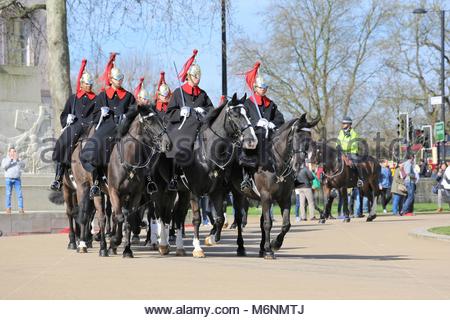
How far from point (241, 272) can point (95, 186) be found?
4.75 m

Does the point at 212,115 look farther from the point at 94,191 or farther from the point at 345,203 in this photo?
the point at 345,203

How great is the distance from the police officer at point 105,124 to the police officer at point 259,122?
7.60 feet

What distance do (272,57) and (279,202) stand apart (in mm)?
41730

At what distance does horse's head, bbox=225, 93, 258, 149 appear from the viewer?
17.2 m

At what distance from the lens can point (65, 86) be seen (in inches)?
1176

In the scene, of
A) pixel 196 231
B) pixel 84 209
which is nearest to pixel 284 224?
pixel 196 231

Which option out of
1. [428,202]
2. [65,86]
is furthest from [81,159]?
[428,202]

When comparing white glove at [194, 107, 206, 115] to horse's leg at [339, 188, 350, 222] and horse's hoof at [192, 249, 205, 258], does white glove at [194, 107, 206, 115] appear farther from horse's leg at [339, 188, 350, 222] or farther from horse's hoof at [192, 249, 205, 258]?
horse's leg at [339, 188, 350, 222]

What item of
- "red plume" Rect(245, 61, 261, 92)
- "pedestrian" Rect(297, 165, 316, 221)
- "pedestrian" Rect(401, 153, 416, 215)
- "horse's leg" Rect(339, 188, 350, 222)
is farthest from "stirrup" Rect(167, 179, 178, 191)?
"pedestrian" Rect(401, 153, 416, 215)

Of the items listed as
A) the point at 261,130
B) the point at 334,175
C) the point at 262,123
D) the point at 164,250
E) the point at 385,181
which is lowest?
the point at 164,250

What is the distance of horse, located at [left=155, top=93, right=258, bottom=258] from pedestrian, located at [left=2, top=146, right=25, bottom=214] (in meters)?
9.56

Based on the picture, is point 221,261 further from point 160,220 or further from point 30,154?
point 30,154

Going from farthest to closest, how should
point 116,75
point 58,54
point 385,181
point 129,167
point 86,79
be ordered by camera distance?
point 385,181, point 58,54, point 86,79, point 116,75, point 129,167

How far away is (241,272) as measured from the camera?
1505 cm
